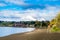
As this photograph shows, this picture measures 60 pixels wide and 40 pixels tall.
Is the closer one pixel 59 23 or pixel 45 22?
pixel 59 23

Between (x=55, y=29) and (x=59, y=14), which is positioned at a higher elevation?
(x=59, y=14)

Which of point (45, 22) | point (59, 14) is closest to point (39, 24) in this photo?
point (45, 22)

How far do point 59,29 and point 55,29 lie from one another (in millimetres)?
1161

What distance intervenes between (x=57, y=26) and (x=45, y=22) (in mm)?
94165

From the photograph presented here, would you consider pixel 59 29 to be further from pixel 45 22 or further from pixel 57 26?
pixel 45 22

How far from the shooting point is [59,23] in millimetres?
61562

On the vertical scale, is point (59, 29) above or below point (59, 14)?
below

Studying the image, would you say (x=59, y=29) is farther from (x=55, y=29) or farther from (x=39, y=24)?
(x=39, y=24)

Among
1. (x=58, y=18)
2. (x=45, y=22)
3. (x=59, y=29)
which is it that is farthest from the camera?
(x=45, y=22)

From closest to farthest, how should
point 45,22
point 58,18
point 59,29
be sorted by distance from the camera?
point 59,29 → point 58,18 → point 45,22

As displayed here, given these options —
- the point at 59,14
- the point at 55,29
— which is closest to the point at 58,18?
the point at 59,14

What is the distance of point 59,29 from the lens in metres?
58.1

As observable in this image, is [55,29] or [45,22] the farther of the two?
[45,22]

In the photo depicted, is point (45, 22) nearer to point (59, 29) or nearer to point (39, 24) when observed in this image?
point (39, 24)
